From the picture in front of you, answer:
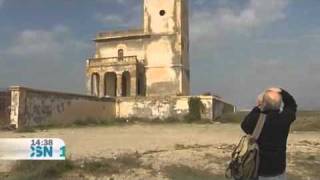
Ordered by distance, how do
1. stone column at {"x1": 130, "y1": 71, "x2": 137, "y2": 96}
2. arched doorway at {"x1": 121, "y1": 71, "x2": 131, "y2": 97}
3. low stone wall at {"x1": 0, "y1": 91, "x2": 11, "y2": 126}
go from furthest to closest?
1. arched doorway at {"x1": 121, "y1": 71, "x2": 131, "y2": 97}
2. stone column at {"x1": 130, "y1": 71, "x2": 137, "y2": 96}
3. low stone wall at {"x1": 0, "y1": 91, "x2": 11, "y2": 126}

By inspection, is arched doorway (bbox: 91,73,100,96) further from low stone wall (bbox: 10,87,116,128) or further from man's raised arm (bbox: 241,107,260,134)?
man's raised arm (bbox: 241,107,260,134)

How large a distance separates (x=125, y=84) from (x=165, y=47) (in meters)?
5.23

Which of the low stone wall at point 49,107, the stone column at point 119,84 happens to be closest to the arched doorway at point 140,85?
the stone column at point 119,84

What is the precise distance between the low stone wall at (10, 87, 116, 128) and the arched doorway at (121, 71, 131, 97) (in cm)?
917

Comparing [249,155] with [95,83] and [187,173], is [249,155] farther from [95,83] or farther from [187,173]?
[95,83]

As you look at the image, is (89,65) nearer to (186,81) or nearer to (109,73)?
(109,73)

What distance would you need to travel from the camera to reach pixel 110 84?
5669 centimetres

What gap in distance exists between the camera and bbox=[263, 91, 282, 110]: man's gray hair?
6832 mm

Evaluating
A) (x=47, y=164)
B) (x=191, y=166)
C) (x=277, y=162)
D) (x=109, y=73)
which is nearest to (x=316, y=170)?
(x=191, y=166)

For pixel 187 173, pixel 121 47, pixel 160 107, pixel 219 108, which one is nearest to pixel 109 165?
pixel 187 173
